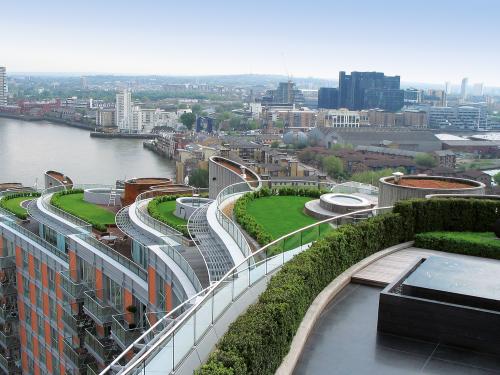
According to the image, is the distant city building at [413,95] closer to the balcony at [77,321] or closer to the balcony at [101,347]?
the balcony at [77,321]

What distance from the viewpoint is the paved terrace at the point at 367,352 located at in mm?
3312

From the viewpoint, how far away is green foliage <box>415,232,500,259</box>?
5367 mm

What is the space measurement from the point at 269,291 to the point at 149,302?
346 cm

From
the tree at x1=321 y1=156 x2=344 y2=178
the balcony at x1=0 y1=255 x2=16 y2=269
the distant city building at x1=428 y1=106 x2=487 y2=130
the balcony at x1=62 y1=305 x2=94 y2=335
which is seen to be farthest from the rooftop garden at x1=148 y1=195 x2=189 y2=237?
the distant city building at x1=428 y1=106 x2=487 y2=130

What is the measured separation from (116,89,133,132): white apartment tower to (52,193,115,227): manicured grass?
53280mm

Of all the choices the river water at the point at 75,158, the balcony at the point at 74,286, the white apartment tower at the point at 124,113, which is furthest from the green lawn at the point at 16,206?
the white apartment tower at the point at 124,113

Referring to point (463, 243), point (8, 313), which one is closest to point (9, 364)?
point (8, 313)

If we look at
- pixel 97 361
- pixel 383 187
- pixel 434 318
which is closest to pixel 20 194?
pixel 97 361

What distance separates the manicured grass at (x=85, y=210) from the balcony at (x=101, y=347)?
1.85m

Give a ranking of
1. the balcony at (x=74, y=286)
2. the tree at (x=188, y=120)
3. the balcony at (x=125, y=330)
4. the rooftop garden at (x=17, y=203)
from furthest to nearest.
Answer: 1. the tree at (x=188, y=120)
2. the rooftop garden at (x=17, y=203)
3. the balcony at (x=74, y=286)
4. the balcony at (x=125, y=330)

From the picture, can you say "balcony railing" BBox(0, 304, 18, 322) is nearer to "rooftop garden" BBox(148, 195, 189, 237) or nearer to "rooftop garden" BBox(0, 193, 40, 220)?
"rooftop garden" BBox(0, 193, 40, 220)

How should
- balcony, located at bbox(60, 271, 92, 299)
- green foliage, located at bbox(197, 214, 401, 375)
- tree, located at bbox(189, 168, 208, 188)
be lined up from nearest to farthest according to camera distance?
green foliage, located at bbox(197, 214, 401, 375) < balcony, located at bbox(60, 271, 92, 299) < tree, located at bbox(189, 168, 208, 188)

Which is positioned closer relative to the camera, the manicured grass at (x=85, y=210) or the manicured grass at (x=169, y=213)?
the manicured grass at (x=169, y=213)

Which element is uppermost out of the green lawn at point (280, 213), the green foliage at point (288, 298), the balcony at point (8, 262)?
the green foliage at point (288, 298)
